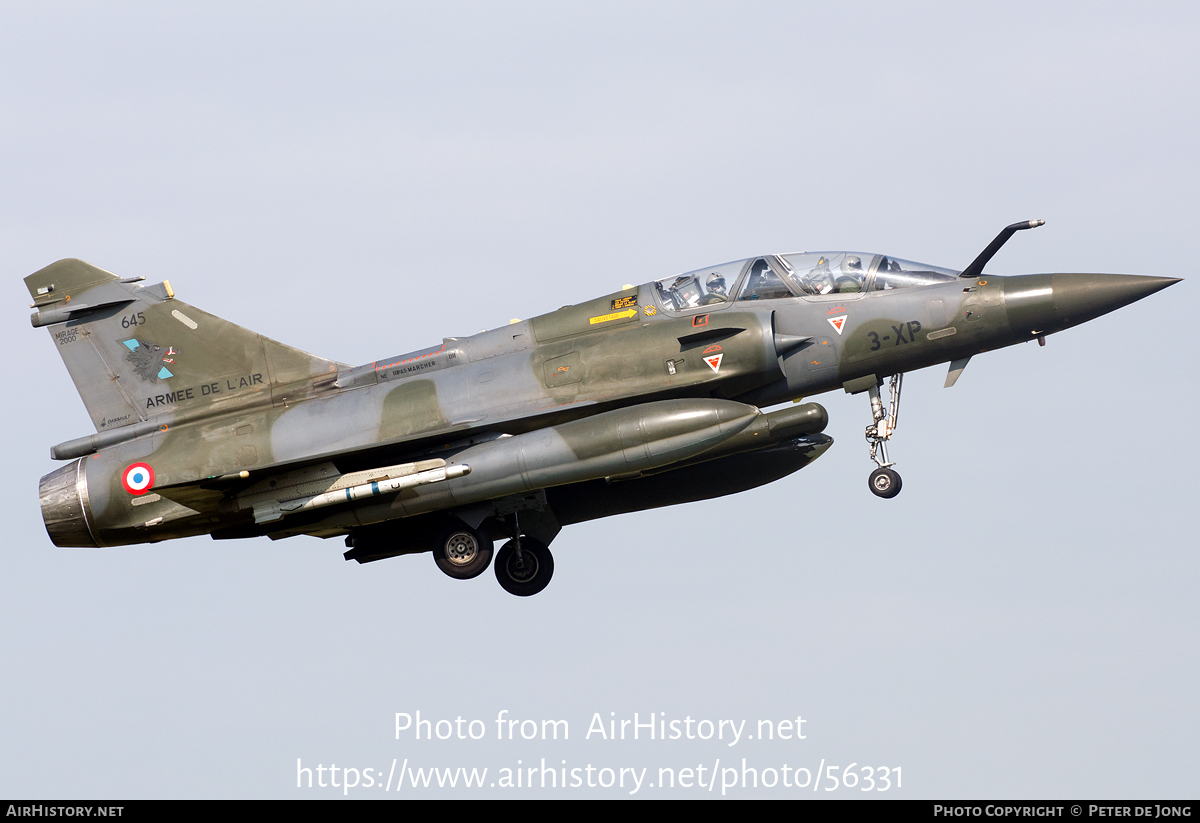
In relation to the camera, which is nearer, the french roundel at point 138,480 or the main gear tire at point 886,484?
the main gear tire at point 886,484

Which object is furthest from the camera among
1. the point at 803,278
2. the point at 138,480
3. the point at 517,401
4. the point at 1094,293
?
the point at 138,480

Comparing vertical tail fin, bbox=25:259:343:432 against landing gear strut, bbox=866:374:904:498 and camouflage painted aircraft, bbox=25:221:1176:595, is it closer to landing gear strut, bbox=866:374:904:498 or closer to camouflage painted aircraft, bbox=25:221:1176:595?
camouflage painted aircraft, bbox=25:221:1176:595

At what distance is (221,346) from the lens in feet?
63.8

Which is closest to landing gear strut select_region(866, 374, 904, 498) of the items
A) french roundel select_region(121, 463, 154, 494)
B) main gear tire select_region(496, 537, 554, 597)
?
main gear tire select_region(496, 537, 554, 597)

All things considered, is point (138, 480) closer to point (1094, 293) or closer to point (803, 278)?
point (803, 278)

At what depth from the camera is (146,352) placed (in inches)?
770

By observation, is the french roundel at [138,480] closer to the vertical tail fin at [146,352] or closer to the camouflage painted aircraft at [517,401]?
the camouflage painted aircraft at [517,401]

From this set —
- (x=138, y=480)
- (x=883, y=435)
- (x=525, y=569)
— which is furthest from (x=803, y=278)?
(x=138, y=480)

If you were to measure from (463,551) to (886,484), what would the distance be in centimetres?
553

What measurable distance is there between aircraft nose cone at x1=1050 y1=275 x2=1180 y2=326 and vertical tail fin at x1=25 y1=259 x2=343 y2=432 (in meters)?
9.48

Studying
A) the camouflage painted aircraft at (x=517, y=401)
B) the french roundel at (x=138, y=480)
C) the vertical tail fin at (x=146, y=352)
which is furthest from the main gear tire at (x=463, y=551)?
the french roundel at (x=138, y=480)

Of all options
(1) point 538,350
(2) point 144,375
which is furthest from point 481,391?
(2) point 144,375

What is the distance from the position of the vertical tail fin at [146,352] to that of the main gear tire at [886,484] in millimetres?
7353

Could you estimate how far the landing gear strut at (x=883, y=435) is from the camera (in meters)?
17.3
